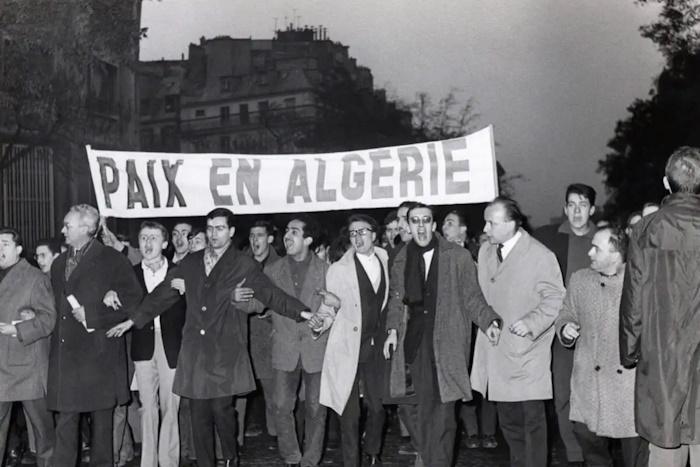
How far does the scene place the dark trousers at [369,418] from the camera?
7629 millimetres

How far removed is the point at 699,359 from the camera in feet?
16.4

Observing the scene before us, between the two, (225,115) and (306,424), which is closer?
(306,424)

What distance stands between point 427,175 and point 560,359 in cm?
265

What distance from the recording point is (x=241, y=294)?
296 inches

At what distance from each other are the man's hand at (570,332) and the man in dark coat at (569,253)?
1.56 m

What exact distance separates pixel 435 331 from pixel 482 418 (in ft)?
8.85

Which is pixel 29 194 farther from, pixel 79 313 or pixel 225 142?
pixel 79 313

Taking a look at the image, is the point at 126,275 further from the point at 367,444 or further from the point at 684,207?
the point at 684,207

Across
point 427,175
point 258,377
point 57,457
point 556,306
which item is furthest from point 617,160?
point 57,457

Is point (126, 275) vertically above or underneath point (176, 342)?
above

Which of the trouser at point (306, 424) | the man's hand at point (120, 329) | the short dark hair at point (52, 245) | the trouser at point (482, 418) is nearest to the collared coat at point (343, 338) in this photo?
the trouser at point (306, 424)

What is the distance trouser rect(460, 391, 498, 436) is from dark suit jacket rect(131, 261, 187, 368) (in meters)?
3.15

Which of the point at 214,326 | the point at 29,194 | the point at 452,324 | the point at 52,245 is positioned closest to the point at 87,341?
the point at 214,326

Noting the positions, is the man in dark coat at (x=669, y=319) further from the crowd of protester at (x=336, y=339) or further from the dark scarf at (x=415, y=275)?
the dark scarf at (x=415, y=275)
